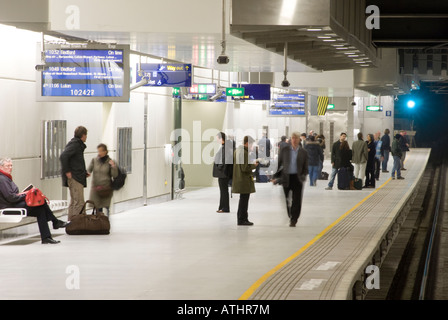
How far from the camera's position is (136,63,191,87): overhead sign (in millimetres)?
20203

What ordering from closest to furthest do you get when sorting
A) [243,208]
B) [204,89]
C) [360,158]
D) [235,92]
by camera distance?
[243,208] < [204,89] < [235,92] < [360,158]

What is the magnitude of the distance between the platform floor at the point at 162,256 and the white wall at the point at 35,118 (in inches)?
44.5

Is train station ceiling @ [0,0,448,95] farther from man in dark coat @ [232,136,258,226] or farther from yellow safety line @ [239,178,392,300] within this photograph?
yellow safety line @ [239,178,392,300]

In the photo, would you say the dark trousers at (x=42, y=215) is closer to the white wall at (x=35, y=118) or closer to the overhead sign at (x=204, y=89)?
the white wall at (x=35, y=118)

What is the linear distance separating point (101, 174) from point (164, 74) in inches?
192

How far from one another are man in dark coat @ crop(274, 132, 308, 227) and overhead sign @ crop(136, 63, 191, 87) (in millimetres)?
3752

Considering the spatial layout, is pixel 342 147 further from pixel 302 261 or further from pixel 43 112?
pixel 302 261

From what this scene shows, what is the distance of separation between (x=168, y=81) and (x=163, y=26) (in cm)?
599

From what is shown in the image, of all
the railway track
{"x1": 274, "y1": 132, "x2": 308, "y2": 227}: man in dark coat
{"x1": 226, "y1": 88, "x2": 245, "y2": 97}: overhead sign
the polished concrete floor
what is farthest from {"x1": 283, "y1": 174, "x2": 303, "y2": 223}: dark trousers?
{"x1": 226, "y1": 88, "x2": 245, "y2": 97}: overhead sign

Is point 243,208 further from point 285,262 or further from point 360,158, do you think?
point 360,158

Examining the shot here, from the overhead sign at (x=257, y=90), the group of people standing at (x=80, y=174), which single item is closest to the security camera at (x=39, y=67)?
the group of people standing at (x=80, y=174)

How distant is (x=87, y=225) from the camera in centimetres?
→ 1545

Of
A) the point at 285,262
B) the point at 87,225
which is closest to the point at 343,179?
the point at 87,225

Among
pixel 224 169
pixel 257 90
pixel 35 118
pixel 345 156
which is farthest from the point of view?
pixel 257 90
